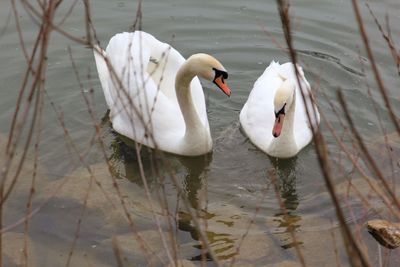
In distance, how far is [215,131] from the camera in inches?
291

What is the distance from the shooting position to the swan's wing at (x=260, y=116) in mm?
7027

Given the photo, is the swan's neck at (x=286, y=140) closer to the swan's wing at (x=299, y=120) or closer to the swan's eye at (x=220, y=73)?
the swan's wing at (x=299, y=120)

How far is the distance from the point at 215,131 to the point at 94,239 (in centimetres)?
217

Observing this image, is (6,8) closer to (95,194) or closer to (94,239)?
(95,194)

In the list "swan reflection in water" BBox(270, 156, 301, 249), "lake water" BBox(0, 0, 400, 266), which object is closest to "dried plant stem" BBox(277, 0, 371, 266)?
"lake water" BBox(0, 0, 400, 266)

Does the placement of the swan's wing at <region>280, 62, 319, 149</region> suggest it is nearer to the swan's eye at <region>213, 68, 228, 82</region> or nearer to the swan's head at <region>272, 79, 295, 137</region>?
the swan's head at <region>272, 79, 295, 137</region>

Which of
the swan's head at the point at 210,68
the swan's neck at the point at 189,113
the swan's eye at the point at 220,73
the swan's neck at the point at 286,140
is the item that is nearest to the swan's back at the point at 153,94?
the swan's neck at the point at 189,113

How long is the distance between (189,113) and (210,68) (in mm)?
540

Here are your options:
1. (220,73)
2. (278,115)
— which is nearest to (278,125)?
(278,115)

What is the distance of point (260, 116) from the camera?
7086 mm

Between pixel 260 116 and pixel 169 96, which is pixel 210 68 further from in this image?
pixel 169 96

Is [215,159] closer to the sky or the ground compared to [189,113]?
closer to the ground

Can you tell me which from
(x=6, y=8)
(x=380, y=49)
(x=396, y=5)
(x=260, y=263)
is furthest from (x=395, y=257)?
(x=6, y=8)

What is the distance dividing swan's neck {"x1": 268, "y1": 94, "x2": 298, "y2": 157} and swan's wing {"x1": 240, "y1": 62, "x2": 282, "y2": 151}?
0.55 ft
